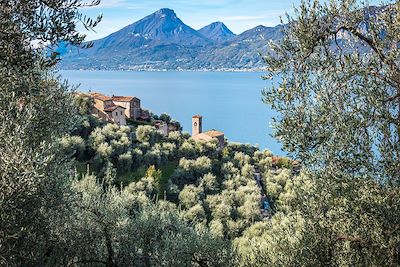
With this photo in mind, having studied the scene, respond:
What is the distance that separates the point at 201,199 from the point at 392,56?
37.6 m

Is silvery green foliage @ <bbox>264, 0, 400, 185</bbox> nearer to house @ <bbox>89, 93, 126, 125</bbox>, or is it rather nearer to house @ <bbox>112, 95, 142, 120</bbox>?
house @ <bbox>89, 93, 126, 125</bbox>

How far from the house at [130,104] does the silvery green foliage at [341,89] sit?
6107cm

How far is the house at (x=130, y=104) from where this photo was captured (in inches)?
2660

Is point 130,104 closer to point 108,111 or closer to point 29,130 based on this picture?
point 108,111

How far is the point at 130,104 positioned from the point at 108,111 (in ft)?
23.8

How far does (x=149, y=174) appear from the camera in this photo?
1644 inches

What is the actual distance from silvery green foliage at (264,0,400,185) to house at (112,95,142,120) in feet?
200

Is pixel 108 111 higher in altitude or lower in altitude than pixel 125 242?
lower

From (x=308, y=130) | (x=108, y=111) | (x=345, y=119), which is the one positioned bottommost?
(x=108, y=111)

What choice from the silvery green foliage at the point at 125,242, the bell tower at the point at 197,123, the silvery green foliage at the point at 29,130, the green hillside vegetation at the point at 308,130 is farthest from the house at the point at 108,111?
the silvery green foliage at the point at 29,130

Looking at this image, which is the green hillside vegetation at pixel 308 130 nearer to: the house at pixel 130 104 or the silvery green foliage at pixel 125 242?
the silvery green foliage at pixel 125 242

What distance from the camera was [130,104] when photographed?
2660 inches

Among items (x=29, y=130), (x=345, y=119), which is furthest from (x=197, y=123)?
(x=345, y=119)

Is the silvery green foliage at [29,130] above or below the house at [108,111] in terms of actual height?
above
